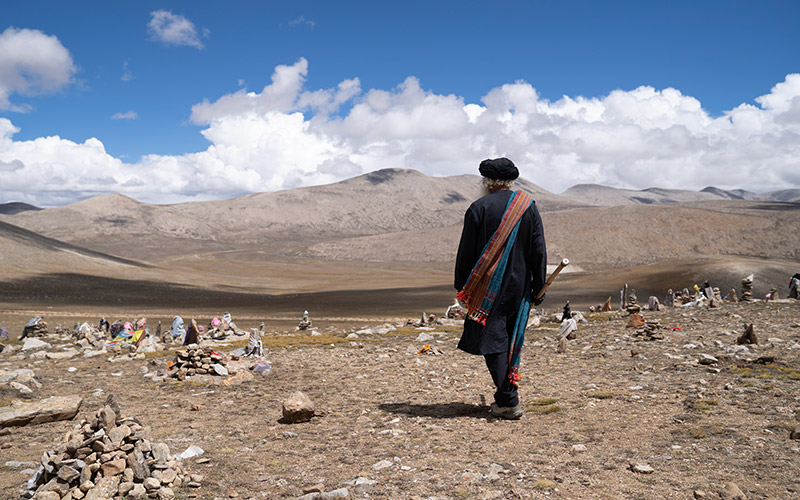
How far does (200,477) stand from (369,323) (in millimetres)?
25102

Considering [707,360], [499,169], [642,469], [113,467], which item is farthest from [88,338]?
[642,469]

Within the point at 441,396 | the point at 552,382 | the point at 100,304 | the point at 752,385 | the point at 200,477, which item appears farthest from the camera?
the point at 100,304

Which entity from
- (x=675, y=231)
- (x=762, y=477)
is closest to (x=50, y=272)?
(x=762, y=477)

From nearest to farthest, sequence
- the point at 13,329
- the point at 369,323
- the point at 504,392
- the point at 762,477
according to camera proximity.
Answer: the point at 762,477 → the point at 504,392 → the point at 13,329 → the point at 369,323

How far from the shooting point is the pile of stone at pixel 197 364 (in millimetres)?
9453

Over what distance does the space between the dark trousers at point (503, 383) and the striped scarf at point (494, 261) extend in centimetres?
45

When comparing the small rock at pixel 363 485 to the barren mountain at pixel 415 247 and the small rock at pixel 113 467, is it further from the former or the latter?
the barren mountain at pixel 415 247

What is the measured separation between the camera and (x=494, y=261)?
19.1ft

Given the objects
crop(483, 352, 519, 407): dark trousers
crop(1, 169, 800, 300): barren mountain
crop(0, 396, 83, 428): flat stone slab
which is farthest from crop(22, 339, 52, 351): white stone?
crop(1, 169, 800, 300): barren mountain

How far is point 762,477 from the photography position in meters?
3.76

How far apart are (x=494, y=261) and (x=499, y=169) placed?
110 centimetres

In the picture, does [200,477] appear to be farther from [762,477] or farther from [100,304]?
[100,304]

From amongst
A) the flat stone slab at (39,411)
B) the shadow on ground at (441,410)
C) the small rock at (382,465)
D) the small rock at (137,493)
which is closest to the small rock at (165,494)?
the small rock at (137,493)

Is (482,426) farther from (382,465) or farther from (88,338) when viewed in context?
(88,338)
